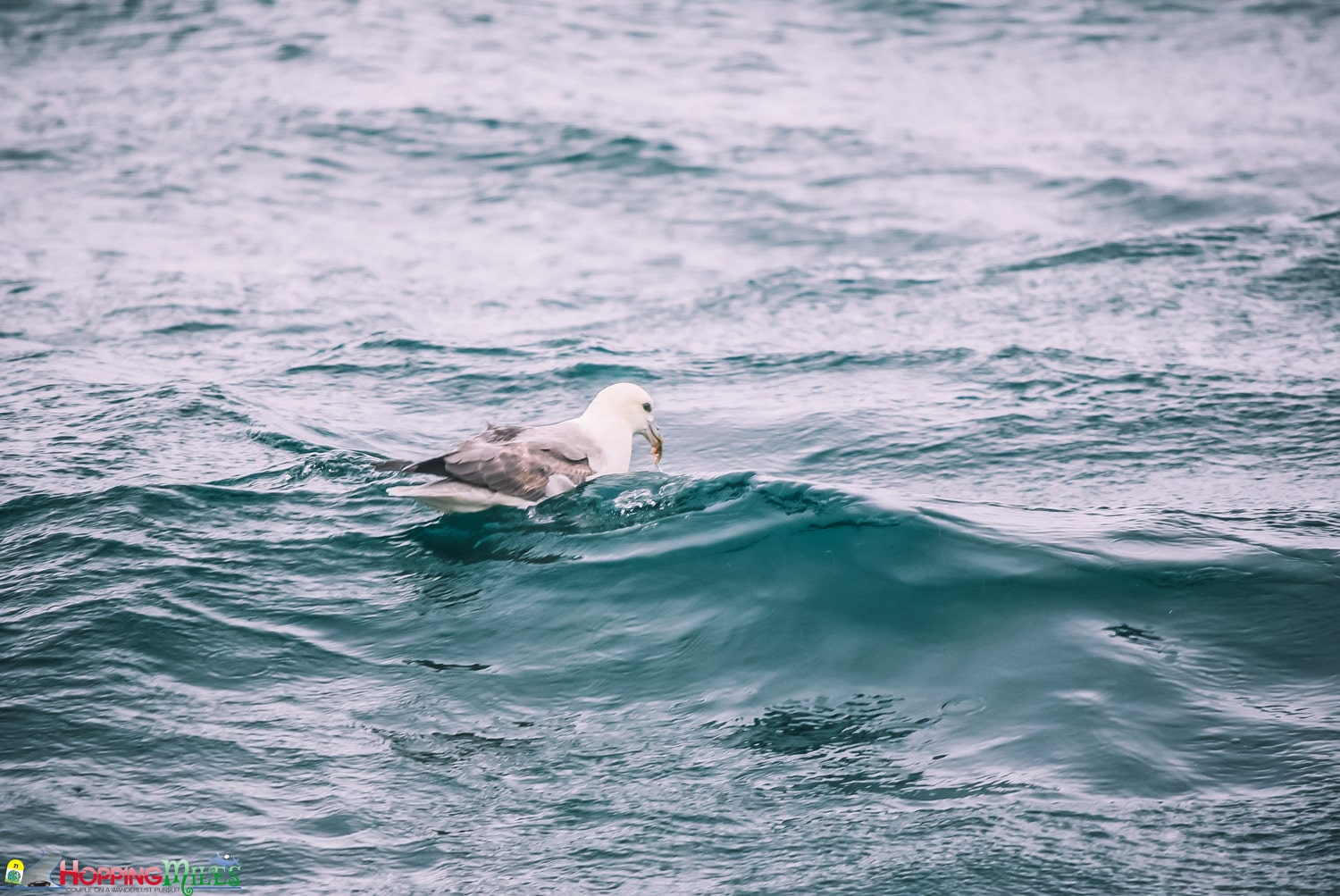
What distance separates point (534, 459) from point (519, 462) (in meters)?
0.12

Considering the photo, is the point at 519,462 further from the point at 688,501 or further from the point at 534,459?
the point at 688,501

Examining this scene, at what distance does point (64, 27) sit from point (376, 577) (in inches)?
646

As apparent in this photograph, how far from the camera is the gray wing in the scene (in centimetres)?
632

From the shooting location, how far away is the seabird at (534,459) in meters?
6.31

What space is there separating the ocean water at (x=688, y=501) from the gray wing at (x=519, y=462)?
0.60 feet

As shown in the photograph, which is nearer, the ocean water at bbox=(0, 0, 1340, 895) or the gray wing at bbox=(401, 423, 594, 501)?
the ocean water at bbox=(0, 0, 1340, 895)

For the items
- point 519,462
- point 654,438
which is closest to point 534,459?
point 519,462

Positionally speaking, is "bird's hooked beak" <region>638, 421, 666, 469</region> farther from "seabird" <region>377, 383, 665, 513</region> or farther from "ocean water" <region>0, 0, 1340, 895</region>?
"ocean water" <region>0, 0, 1340, 895</region>

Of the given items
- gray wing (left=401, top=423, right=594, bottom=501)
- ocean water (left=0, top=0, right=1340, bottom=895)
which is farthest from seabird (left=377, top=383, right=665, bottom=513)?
ocean water (left=0, top=0, right=1340, bottom=895)

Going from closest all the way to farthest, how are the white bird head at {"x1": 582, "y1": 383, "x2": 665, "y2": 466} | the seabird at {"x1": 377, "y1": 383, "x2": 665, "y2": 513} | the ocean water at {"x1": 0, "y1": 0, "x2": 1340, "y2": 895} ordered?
1. the ocean water at {"x1": 0, "y1": 0, "x2": 1340, "y2": 895}
2. the seabird at {"x1": 377, "y1": 383, "x2": 665, "y2": 513}
3. the white bird head at {"x1": 582, "y1": 383, "x2": 665, "y2": 466}

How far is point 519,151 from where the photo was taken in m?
14.9

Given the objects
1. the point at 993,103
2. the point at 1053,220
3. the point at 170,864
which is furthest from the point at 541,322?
the point at 993,103

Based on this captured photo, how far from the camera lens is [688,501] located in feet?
22.1

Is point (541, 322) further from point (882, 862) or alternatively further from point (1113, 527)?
point (882, 862)
